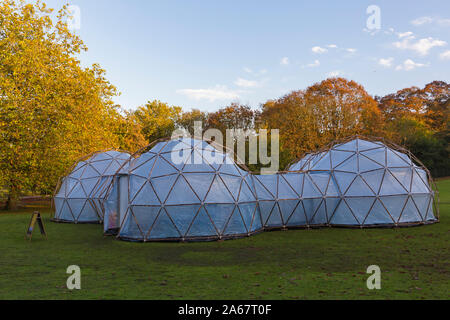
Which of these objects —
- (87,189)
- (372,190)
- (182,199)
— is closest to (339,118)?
(372,190)

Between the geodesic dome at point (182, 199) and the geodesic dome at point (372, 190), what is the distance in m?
4.63

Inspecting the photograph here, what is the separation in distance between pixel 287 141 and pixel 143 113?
29534 millimetres

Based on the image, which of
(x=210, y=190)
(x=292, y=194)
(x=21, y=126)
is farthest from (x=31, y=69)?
(x=292, y=194)

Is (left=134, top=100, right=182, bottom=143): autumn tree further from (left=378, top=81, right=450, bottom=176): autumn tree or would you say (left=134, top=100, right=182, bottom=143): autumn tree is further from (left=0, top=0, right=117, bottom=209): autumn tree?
(left=378, top=81, right=450, bottom=176): autumn tree

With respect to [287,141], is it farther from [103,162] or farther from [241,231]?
[241,231]

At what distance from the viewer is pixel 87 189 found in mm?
23062

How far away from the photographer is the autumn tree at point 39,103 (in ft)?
82.0

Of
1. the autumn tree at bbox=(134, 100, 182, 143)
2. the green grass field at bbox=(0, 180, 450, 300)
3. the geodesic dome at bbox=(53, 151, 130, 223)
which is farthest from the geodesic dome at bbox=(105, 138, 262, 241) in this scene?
the autumn tree at bbox=(134, 100, 182, 143)

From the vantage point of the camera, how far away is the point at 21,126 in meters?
24.6

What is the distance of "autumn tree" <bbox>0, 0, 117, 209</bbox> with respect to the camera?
82.0 feet

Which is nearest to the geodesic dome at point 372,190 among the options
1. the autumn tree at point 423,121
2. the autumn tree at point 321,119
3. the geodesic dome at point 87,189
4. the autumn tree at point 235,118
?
the geodesic dome at point 87,189

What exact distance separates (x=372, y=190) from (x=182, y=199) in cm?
963

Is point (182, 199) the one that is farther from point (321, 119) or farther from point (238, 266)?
point (321, 119)

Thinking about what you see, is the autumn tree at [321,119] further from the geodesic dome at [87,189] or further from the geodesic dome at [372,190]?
the geodesic dome at [87,189]
